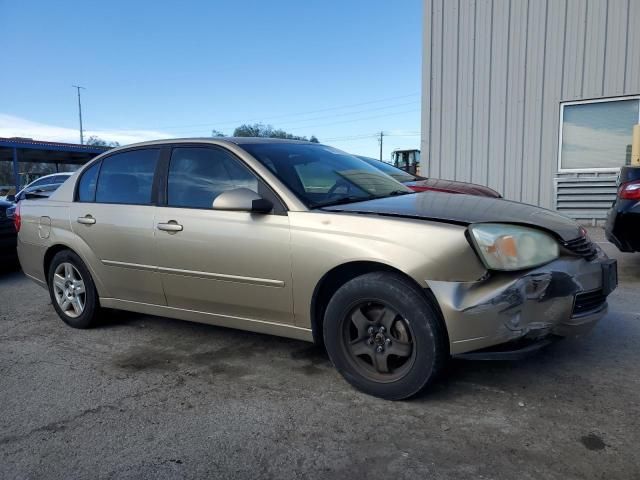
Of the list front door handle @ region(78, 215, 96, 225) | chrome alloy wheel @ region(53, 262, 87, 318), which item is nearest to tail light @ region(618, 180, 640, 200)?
front door handle @ region(78, 215, 96, 225)

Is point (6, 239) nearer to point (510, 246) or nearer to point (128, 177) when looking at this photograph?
point (128, 177)

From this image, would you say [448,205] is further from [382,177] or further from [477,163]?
[477,163]

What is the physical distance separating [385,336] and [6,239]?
20.6 feet

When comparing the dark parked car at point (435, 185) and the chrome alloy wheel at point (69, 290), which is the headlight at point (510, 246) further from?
the dark parked car at point (435, 185)

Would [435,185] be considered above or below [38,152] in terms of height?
below

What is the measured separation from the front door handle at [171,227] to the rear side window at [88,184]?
1043mm

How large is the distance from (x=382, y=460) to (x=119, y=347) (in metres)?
2.48

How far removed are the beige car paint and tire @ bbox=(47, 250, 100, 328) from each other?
0.44ft

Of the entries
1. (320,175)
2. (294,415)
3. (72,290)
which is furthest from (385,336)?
(72,290)

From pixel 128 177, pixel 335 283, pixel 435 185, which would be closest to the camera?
pixel 335 283

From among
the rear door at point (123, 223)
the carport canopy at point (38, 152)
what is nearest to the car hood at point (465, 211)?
the rear door at point (123, 223)

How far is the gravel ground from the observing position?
7.68 ft

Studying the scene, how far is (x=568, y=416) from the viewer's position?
8.77ft

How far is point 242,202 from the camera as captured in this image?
10.7ft
